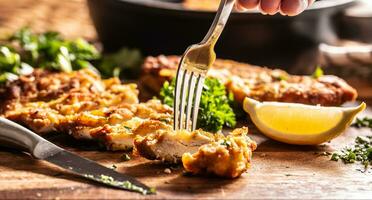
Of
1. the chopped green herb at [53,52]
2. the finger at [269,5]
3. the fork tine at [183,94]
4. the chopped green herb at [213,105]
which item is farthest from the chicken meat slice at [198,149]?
the chopped green herb at [53,52]

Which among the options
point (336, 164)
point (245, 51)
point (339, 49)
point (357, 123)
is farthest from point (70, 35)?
point (336, 164)

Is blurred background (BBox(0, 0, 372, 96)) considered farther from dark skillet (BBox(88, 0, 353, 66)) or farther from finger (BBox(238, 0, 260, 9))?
finger (BBox(238, 0, 260, 9))

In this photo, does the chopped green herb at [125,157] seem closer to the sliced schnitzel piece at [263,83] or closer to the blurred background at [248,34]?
the sliced schnitzel piece at [263,83]

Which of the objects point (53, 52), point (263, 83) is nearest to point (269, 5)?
point (263, 83)

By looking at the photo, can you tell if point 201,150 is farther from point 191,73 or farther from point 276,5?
point 276,5

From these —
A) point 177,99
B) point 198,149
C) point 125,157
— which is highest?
point 177,99

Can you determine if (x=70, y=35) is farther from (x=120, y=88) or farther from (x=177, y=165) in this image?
(x=177, y=165)
